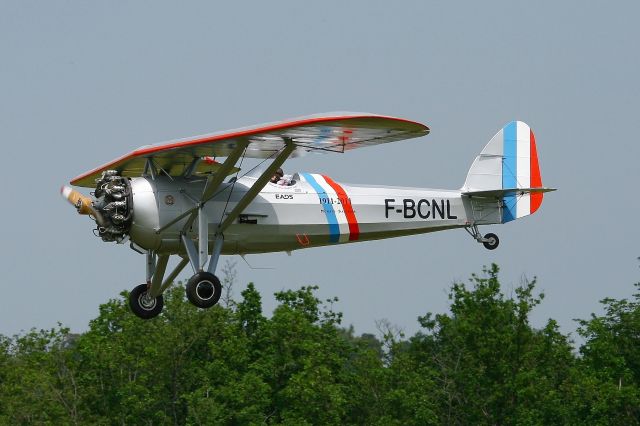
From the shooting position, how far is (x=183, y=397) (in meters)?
44.6

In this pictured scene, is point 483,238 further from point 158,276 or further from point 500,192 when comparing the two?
point 158,276

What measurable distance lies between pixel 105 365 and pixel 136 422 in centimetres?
300

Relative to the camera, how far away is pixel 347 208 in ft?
72.9

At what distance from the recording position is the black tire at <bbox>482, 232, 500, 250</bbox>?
78.6ft

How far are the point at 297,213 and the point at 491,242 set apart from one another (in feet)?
13.9

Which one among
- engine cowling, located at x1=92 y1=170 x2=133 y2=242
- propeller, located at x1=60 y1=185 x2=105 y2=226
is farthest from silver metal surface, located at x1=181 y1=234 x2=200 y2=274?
propeller, located at x1=60 y1=185 x2=105 y2=226

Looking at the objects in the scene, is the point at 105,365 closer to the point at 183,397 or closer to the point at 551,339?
the point at 183,397

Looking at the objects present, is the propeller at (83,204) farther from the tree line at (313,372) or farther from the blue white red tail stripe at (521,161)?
the tree line at (313,372)

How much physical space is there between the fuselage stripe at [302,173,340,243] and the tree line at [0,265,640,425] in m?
21.9

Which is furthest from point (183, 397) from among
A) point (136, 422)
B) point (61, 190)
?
point (61, 190)

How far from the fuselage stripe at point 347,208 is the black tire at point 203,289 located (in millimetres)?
2791

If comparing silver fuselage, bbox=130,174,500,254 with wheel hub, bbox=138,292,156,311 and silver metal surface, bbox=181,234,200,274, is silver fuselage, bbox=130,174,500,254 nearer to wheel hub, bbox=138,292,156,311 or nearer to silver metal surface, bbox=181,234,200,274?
silver metal surface, bbox=181,234,200,274

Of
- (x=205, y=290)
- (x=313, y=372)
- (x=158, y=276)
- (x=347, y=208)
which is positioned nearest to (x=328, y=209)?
(x=347, y=208)

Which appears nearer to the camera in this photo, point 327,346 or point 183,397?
point 183,397
